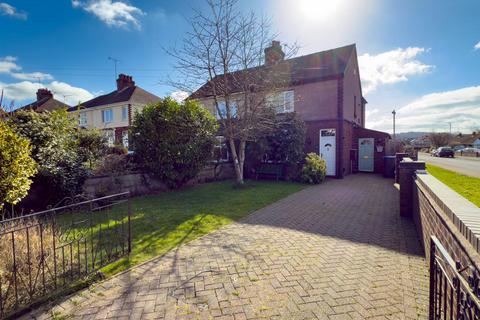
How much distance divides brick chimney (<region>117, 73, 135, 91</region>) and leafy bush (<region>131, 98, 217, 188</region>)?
21.8 m

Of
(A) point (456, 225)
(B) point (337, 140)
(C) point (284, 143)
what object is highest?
(B) point (337, 140)

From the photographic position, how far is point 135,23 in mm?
10656

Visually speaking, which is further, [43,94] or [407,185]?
→ [43,94]

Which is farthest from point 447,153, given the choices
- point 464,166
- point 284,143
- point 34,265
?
point 34,265

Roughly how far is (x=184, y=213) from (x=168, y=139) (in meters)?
4.01

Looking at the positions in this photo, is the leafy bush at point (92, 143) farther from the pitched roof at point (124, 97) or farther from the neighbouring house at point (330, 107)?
the pitched roof at point (124, 97)

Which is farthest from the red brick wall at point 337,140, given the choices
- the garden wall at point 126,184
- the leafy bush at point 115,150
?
the leafy bush at point 115,150

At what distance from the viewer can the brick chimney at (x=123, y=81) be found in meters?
27.9

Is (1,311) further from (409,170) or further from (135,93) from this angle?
(135,93)

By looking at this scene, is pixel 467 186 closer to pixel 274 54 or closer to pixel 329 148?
pixel 329 148

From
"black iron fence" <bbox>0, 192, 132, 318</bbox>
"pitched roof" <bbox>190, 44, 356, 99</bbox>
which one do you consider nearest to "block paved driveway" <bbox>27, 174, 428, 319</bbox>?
"black iron fence" <bbox>0, 192, 132, 318</bbox>

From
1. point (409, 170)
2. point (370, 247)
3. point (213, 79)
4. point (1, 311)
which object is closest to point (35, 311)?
point (1, 311)

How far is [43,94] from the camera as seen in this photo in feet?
96.6

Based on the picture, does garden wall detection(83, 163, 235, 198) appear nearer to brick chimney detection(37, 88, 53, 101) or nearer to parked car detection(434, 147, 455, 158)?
brick chimney detection(37, 88, 53, 101)
